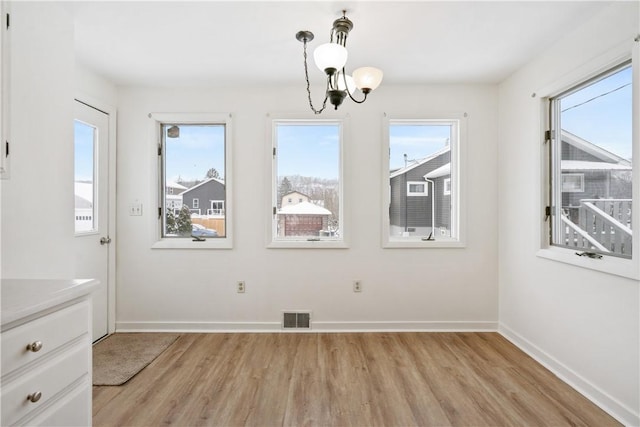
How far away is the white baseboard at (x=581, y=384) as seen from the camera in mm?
1910

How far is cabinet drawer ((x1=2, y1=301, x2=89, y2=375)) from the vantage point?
0.97m

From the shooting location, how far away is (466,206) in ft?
10.9

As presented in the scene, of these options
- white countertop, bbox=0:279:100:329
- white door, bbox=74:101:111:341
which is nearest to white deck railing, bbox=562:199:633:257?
white countertop, bbox=0:279:100:329

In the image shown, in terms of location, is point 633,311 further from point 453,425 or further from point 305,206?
point 305,206

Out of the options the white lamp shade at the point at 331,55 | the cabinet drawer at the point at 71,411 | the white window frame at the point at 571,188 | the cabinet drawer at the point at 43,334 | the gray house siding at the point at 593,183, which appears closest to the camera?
the cabinet drawer at the point at 43,334

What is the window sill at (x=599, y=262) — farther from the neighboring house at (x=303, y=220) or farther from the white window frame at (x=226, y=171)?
the white window frame at (x=226, y=171)

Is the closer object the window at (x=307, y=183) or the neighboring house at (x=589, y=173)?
the neighboring house at (x=589, y=173)

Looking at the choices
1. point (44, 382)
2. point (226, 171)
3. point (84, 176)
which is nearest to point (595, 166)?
point (226, 171)

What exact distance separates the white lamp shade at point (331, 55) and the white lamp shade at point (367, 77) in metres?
0.22

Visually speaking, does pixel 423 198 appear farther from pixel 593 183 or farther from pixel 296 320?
pixel 296 320

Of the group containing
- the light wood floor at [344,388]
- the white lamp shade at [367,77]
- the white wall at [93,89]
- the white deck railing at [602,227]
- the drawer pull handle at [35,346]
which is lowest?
the light wood floor at [344,388]

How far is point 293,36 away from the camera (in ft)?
7.84

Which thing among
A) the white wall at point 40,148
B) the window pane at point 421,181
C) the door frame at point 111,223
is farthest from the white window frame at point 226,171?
the window pane at point 421,181

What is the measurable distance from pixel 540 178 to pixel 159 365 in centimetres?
345
